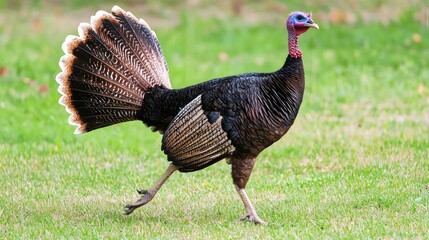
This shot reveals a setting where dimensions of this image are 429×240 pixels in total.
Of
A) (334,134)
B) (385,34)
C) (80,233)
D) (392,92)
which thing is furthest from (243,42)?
(80,233)

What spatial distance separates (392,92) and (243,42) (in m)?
3.60

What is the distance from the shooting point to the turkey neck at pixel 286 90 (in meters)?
6.03

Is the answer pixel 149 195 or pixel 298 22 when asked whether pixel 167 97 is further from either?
pixel 298 22

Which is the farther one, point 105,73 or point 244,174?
point 105,73

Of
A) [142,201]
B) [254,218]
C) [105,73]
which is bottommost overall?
[254,218]

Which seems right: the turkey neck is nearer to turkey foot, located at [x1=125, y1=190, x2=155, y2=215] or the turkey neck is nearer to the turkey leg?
the turkey leg

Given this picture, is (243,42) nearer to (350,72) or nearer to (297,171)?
(350,72)

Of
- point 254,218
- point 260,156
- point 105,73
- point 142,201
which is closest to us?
point 254,218

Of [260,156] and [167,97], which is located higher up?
[167,97]

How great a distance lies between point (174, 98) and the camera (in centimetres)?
647

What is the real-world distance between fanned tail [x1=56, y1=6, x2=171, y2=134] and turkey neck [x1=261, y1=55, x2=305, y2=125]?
1.02 meters

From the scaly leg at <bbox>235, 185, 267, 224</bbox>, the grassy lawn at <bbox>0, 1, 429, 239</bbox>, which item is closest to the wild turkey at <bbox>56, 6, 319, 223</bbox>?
the scaly leg at <bbox>235, 185, 267, 224</bbox>

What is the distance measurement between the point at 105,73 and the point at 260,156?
96.3 inches

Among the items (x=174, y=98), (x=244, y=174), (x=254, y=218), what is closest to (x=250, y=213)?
(x=254, y=218)
